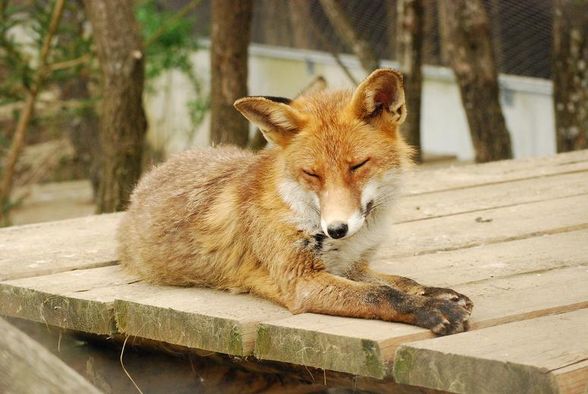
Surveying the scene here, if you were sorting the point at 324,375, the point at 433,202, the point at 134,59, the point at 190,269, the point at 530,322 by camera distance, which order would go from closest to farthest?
the point at 530,322 < the point at 324,375 < the point at 190,269 < the point at 433,202 < the point at 134,59

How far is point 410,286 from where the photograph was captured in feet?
13.0

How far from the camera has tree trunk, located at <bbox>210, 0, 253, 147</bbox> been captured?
314 inches

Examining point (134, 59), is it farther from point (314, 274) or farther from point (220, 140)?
point (314, 274)

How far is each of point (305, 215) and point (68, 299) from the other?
101 centimetres

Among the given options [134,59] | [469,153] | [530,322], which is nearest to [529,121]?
[469,153]

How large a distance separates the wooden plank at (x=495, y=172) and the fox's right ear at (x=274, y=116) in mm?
2191

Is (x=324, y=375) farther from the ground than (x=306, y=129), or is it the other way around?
(x=306, y=129)

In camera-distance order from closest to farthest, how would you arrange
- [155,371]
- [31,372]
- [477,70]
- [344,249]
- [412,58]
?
[31,372] → [344,249] → [155,371] → [477,70] → [412,58]

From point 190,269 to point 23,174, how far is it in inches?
419

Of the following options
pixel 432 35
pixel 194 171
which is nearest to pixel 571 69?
pixel 432 35

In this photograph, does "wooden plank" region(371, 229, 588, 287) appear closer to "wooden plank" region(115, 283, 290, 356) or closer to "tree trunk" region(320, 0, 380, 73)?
"wooden plank" region(115, 283, 290, 356)

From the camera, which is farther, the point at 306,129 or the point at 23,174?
the point at 23,174

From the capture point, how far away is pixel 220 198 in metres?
4.35

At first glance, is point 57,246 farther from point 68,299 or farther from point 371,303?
point 371,303
